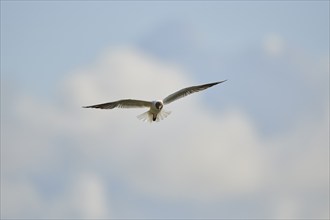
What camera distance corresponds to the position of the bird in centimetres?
2650

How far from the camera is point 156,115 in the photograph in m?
26.8

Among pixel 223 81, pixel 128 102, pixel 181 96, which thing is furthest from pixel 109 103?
pixel 223 81

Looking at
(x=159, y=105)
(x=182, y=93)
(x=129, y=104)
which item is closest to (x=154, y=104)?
(x=159, y=105)

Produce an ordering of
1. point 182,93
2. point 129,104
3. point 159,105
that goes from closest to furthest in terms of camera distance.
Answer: point 159,105 → point 129,104 → point 182,93

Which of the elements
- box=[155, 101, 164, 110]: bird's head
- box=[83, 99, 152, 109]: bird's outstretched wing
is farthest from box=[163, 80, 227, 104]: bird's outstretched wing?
box=[155, 101, 164, 110]: bird's head

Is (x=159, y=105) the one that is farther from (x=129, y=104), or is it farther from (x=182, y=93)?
(x=182, y=93)

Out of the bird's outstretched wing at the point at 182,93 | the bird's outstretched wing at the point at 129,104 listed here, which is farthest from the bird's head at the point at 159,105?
the bird's outstretched wing at the point at 182,93

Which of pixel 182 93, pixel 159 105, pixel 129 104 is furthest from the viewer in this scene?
pixel 182 93

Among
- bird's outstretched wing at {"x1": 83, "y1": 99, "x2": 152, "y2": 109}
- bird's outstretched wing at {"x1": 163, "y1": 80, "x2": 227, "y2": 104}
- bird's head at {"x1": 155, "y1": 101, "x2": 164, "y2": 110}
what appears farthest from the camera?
bird's outstretched wing at {"x1": 163, "y1": 80, "x2": 227, "y2": 104}

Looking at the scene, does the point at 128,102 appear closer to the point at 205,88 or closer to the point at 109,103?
the point at 109,103

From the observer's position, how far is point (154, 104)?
86.8 ft

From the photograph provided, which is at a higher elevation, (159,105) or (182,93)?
(182,93)

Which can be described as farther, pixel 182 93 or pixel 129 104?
pixel 182 93

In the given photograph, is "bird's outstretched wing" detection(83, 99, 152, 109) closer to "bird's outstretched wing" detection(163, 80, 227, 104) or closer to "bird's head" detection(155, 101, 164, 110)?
"bird's head" detection(155, 101, 164, 110)
